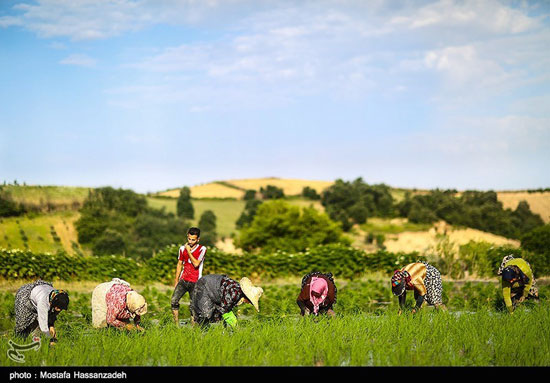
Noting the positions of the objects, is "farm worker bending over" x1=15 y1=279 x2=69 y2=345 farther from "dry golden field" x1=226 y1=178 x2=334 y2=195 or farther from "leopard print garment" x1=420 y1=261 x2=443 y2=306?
"dry golden field" x1=226 y1=178 x2=334 y2=195

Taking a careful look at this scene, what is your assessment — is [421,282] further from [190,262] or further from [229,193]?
[229,193]

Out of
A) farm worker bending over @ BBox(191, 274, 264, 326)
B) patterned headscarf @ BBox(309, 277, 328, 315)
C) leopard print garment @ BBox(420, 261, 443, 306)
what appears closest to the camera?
farm worker bending over @ BBox(191, 274, 264, 326)

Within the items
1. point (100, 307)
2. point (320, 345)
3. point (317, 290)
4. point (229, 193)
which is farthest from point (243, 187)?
point (320, 345)

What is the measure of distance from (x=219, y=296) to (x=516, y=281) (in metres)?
4.93

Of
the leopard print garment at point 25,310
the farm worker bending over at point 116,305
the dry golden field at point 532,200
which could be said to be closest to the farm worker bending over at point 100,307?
the farm worker bending over at point 116,305

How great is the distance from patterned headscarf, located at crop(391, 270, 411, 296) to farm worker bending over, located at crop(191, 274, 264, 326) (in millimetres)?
2089

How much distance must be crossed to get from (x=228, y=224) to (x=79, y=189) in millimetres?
11392

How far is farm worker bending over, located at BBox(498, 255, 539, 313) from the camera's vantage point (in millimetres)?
9602

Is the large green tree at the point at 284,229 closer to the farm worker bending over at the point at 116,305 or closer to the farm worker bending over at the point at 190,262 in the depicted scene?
the farm worker bending over at the point at 190,262

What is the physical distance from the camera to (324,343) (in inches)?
289

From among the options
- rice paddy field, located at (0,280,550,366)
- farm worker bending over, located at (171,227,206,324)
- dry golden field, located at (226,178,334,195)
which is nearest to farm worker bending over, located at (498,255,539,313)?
rice paddy field, located at (0,280,550,366)

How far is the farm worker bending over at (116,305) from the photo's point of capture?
7500mm

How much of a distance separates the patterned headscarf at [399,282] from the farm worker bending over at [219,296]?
6.85 ft
